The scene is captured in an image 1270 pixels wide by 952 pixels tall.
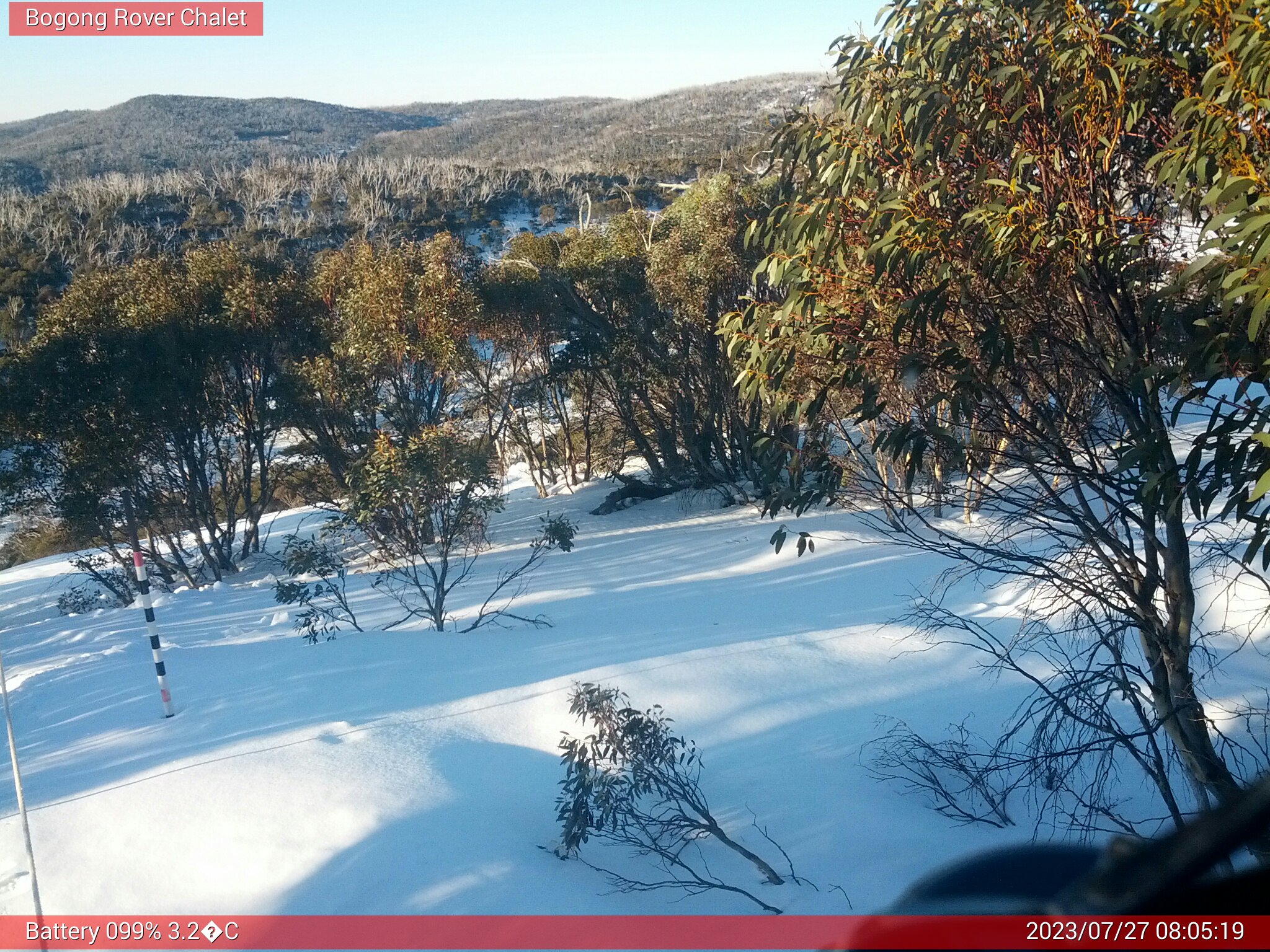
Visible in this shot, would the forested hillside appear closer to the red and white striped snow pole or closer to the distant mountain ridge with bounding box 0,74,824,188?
the red and white striped snow pole

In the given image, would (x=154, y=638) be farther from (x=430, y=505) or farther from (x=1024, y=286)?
(x=1024, y=286)

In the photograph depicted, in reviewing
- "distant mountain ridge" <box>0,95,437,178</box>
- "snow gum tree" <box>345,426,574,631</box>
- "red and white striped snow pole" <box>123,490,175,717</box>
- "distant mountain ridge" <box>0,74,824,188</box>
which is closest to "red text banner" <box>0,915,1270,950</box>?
"red and white striped snow pole" <box>123,490,175,717</box>

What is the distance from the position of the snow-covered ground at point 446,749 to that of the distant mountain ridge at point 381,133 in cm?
3782

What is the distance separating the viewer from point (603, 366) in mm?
17453

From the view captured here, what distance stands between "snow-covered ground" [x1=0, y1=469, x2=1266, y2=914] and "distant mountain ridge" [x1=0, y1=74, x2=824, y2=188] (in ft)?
124

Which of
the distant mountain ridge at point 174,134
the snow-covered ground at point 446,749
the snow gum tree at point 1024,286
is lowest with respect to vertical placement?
the snow-covered ground at point 446,749

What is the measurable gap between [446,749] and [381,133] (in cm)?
7206

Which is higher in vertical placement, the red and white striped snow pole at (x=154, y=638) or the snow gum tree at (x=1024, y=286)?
the snow gum tree at (x=1024, y=286)

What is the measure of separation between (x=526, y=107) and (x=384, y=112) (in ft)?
42.7

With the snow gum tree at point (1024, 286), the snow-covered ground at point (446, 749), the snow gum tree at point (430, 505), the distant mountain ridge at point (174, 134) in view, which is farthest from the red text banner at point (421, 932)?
the distant mountain ridge at point (174, 134)

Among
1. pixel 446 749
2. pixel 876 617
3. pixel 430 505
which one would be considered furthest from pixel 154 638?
pixel 876 617

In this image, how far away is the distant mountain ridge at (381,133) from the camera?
5056 centimetres

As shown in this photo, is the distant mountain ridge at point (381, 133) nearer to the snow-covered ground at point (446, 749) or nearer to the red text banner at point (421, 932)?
the snow-covered ground at point (446, 749)

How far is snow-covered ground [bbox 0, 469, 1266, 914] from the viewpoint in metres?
3.86
